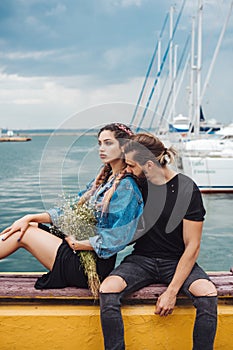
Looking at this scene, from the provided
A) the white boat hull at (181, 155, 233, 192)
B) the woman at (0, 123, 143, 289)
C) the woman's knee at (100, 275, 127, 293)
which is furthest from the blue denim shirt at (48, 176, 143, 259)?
the white boat hull at (181, 155, 233, 192)

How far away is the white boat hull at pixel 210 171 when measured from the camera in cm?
1491

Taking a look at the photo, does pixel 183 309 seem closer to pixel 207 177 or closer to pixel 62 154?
pixel 62 154

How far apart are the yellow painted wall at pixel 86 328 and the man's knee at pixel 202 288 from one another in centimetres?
19

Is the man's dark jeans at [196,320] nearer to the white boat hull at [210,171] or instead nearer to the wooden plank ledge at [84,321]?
the wooden plank ledge at [84,321]

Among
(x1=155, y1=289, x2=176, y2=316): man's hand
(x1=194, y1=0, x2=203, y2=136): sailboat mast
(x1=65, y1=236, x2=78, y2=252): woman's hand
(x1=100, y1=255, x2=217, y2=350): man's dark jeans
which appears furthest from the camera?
(x1=194, y1=0, x2=203, y2=136): sailboat mast

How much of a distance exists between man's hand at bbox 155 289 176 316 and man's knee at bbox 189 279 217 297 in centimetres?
10

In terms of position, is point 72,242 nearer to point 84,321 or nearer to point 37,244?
point 37,244

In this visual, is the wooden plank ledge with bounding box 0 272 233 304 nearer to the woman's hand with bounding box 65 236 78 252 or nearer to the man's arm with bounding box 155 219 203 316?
the man's arm with bounding box 155 219 203 316

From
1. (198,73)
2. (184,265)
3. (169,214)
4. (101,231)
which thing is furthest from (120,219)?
(198,73)

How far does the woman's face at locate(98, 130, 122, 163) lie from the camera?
2.67 metres

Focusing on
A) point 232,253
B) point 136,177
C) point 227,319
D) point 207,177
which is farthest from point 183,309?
point 207,177

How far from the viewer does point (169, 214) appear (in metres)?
2.56

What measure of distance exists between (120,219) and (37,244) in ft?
1.49

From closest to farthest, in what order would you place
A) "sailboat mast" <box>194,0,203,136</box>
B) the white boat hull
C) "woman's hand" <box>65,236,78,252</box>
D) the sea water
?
"woman's hand" <box>65,236,78,252</box> < the sea water < the white boat hull < "sailboat mast" <box>194,0,203,136</box>
